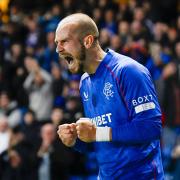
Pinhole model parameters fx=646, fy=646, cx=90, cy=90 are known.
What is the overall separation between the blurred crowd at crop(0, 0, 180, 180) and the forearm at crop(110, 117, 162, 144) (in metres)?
3.42

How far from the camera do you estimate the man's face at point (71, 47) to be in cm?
402

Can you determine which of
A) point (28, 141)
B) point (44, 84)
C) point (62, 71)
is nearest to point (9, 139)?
point (28, 141)

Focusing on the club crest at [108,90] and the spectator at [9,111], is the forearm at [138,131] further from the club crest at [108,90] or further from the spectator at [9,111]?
the spectator at [9,111]

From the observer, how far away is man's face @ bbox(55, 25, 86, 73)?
158 inches

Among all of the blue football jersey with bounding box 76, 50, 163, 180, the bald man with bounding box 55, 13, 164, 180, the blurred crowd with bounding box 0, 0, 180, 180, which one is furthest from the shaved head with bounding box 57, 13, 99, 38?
the blurred crowd with bounding box 0, 0, 180, 180

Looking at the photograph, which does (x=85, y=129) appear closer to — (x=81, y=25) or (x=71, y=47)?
(x=71, y=47)

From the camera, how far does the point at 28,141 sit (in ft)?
32.3

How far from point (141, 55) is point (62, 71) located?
501cm

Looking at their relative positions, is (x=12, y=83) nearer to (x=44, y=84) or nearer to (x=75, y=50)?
(x=44, y=84)

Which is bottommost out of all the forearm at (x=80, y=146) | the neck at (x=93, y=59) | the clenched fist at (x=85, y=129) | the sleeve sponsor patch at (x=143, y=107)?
the forearm at (x=80, y=146)

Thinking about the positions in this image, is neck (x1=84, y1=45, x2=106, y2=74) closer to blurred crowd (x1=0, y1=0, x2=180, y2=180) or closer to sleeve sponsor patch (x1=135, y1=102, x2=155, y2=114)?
sleeve sponsor patch (x1=135, y1=102, x2=155, y2=114)

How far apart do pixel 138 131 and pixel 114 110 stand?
0.90ft

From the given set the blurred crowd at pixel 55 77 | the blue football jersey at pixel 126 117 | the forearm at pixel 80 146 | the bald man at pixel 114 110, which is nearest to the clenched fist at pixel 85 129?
the bald man at pixel 114 110

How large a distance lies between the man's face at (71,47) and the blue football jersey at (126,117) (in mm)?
183
